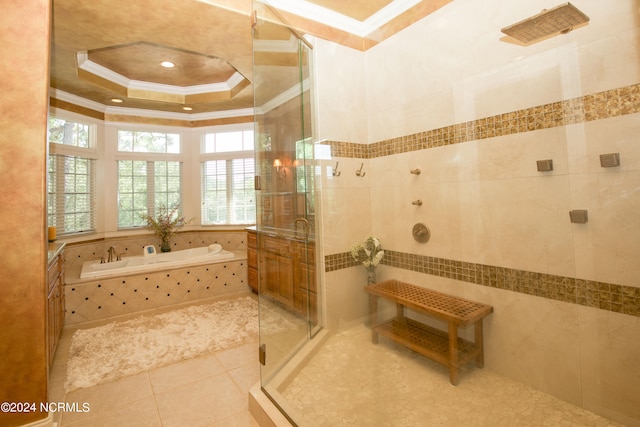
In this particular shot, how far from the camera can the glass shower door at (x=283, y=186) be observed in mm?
2213

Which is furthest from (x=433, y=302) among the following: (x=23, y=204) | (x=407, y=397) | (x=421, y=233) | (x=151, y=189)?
(x=151, y=189)

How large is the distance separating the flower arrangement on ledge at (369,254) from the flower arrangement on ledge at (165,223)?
336 centimetres

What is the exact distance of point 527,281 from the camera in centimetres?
162

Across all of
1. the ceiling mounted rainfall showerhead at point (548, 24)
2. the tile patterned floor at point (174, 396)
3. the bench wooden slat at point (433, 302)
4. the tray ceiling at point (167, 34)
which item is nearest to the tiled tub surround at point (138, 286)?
the tile patterned floor at point (174, 396)

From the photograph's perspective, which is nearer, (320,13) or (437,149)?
(437,149)

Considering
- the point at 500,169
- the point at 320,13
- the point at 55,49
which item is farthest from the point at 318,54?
the point at 55,49

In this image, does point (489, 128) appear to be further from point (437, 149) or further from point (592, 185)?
point (592, 185)

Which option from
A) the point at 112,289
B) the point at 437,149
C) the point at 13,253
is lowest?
the point at 112,289

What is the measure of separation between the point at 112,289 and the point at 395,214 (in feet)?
10.3

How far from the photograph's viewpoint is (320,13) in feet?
8.16

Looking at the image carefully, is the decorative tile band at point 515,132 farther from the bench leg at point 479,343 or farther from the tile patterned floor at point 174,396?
the tile patterned floor at point 174,396

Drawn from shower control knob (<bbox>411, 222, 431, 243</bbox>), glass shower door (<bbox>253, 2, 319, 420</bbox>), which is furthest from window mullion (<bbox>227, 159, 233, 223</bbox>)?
shower control knob (<bbox>411, 222, 431, 243</bbox>)

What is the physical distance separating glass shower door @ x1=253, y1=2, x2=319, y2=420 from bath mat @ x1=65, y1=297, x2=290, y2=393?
14 cm

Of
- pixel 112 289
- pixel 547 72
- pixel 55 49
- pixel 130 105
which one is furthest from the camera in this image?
pixel 130 105
